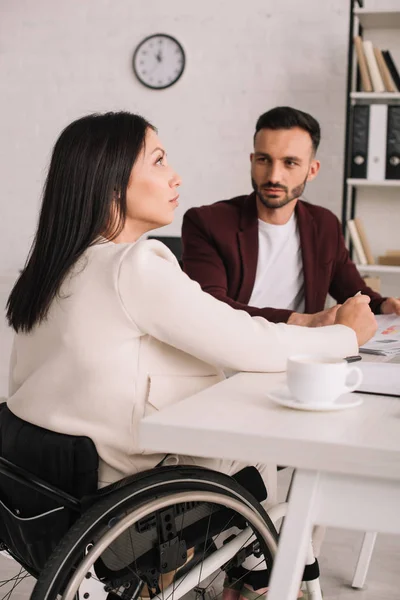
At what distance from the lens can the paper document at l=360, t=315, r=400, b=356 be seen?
147 cm

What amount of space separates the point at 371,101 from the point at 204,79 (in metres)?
0.88

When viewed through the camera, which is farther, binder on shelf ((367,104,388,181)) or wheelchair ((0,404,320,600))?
binder on shelf ((367,104,388,181))

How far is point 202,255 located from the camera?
7.38 ft

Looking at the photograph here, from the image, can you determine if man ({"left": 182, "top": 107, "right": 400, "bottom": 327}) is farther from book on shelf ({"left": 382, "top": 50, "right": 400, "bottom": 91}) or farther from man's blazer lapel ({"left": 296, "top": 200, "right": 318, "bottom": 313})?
book on shelf ({"left": 382, "top": 50, "right": 400, "bottom": 91})

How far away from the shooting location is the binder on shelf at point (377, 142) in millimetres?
3592

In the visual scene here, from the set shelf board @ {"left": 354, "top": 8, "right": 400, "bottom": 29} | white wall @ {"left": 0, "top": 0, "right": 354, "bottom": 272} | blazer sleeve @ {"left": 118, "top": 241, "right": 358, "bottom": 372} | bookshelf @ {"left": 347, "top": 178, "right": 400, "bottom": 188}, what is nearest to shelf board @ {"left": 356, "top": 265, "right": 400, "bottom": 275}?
bookshelf @ {"left": 347, "top": 178, "right": 400, "bottom": 188}

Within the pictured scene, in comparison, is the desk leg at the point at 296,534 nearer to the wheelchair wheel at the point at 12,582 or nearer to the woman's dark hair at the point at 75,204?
the woman's dark hair at the point at 75,204

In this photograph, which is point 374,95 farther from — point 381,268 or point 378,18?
point 381,268

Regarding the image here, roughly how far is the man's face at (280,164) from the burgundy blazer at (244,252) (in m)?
0.06

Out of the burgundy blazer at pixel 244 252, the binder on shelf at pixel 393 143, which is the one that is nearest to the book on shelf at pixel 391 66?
the binder on shelf at pixel 393 143

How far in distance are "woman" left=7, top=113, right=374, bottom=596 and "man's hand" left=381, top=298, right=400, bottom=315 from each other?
0.80 metres

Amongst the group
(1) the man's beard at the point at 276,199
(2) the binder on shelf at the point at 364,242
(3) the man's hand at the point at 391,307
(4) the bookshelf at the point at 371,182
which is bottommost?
(2) the binder on shelf at the point at 364,242

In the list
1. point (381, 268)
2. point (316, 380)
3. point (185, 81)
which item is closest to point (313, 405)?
point (316, 380)

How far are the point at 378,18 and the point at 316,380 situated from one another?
A: 128 inches
